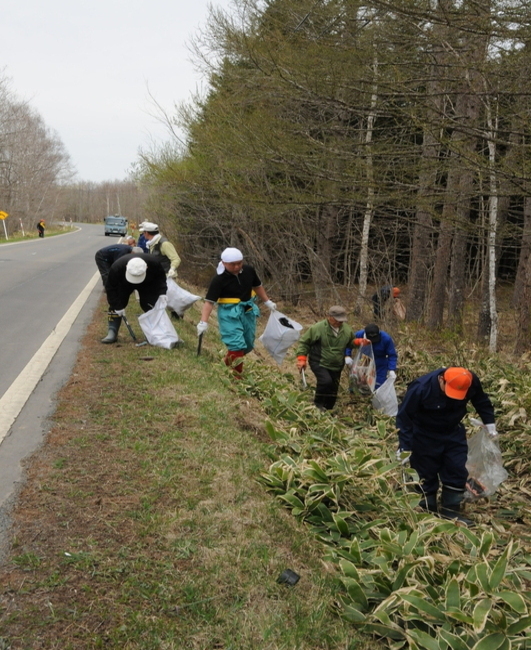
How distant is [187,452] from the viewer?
182 inches

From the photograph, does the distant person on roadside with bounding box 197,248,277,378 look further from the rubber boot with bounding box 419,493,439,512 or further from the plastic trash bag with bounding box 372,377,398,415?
the rubber boot with bounding box 419,493,439,512

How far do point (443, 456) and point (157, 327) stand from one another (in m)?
4.15

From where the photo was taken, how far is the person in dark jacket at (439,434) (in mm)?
5312

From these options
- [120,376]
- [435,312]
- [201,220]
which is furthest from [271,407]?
[201,220]

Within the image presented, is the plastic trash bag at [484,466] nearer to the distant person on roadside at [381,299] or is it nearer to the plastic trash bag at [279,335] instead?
the plastic trash bag at [279,335]

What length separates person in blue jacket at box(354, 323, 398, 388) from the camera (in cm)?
773

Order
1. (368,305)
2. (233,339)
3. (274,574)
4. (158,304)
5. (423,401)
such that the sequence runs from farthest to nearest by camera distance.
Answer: (368,305)
(158,304)
(233,339)
(423,401)
(274,574)

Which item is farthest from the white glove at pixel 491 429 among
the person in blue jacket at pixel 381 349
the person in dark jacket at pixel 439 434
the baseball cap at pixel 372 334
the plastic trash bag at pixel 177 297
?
the plastic trash bag at pixel 177 297

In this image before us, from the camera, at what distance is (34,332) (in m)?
8.71

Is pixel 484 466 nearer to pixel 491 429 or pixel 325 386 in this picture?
pixel 491 429

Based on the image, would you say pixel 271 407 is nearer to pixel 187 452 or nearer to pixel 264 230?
pixel 187 452

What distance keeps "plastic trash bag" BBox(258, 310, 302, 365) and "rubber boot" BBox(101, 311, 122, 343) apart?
1931 mm

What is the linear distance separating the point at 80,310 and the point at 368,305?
19.7 ft

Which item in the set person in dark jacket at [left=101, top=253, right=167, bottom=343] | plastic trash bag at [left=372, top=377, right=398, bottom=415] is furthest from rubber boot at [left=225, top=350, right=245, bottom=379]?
plastic trash bag at [left=372, top=377, right=398, bottom=415]
